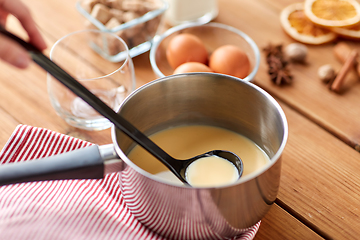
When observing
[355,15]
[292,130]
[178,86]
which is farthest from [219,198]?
[355,15]

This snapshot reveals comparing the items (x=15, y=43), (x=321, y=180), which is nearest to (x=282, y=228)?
(x=321, y=180)

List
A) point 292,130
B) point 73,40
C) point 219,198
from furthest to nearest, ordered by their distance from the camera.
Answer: point 73,40
point 292,130
point 219,198

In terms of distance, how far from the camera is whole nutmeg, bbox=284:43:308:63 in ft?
2.88

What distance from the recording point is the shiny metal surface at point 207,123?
17.2 inches

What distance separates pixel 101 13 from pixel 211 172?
514mm

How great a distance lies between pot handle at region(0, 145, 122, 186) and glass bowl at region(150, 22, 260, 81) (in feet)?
1.18

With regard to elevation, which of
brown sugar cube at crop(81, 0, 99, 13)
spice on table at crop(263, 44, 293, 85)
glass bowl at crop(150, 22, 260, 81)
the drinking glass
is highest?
brown sugar cube at crop(81, 0, 99, 13)

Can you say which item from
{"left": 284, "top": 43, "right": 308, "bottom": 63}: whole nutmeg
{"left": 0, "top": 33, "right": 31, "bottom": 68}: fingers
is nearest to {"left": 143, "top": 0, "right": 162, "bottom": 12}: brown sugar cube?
{"left": 284, "top": 43, "right": 308, "bottom": 63}: whole nutmeg

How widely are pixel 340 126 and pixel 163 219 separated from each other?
432 mm

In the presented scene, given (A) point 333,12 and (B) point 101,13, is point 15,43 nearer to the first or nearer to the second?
(B) point 101,13

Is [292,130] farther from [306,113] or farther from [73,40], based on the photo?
[73,40]

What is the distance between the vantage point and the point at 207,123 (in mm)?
676

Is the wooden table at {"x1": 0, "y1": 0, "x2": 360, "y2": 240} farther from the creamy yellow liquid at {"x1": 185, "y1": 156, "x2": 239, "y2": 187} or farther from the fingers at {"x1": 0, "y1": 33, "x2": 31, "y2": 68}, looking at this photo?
the fingers at {"x1": 0, "y1": 33, "x2": 31, "y2": 68}

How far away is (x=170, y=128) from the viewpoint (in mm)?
669
